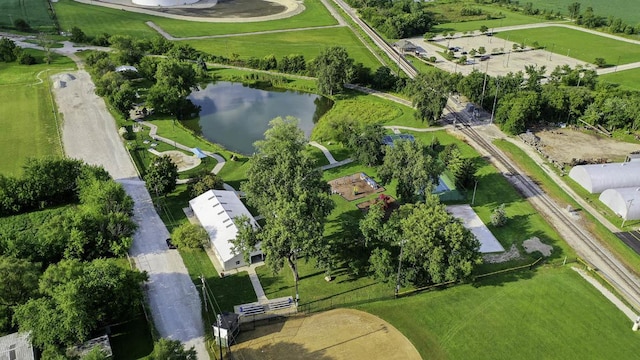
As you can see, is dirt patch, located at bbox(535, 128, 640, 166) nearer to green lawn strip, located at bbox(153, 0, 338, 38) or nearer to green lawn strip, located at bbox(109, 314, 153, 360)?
green lawn strip, located at bbox(109, 314, 153, 360)

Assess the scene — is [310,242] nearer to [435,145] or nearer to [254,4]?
[435,145]

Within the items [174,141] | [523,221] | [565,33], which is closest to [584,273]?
[523,221]

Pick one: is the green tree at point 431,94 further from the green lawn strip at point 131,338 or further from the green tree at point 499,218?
the green lawn strip at point 131,338

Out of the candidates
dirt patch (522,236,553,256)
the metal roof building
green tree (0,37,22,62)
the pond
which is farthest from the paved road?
dirt patch (522,236,553,256)

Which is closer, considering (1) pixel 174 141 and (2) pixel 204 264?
(2) pixel 204 264

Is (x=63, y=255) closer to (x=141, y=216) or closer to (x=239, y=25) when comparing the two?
(x=141, y=216)
